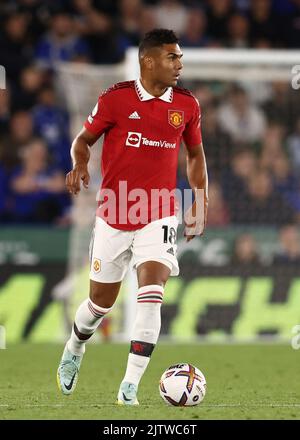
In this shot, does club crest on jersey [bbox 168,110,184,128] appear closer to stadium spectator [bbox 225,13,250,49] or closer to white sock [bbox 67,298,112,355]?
white sock [bbox 67,298,112,355]

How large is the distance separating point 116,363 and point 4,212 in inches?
143

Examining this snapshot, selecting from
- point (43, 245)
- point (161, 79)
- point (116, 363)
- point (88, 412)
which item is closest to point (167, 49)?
point (161, 79)

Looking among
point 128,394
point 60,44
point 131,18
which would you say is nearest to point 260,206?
point 60,44

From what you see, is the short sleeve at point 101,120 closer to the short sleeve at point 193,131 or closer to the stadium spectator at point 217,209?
the short sleeve at point 193,131

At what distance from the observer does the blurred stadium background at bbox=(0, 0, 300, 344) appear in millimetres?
12703

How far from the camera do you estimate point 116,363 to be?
34.0 feet

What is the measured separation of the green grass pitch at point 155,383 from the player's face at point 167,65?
6.47ft

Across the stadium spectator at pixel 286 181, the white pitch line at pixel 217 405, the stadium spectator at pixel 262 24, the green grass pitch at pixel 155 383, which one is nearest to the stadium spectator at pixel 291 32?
the stadium spectator at pixel 262 24

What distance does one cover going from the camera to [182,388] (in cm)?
696

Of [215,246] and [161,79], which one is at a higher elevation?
[161,79]

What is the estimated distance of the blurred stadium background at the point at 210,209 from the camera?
500 inches

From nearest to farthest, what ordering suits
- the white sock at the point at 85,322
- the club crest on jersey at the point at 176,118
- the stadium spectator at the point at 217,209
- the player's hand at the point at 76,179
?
1. the player's hand at the point at 76,179
2. the club crest on jersey at the point at 176,118
3. the white sock at the point at 85,322
4. the stadium spectator at the point at 217,209

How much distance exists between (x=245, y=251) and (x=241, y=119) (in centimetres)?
154
